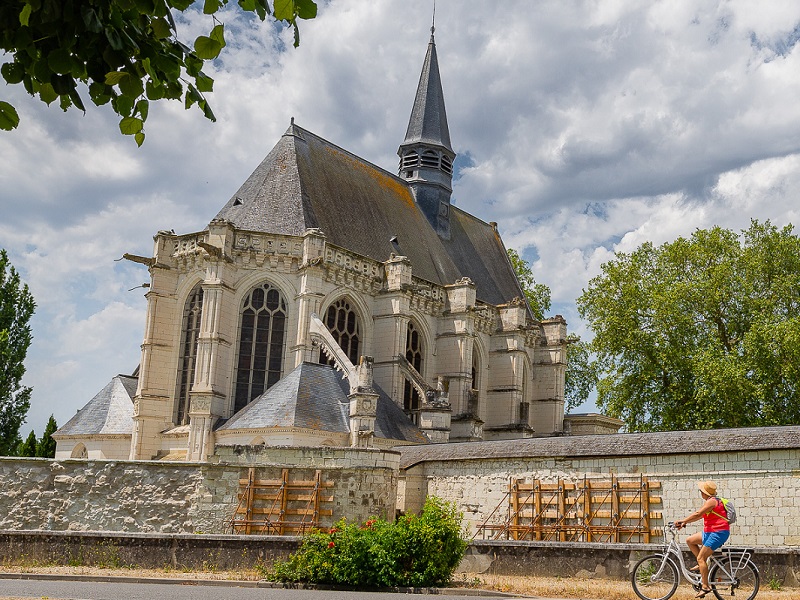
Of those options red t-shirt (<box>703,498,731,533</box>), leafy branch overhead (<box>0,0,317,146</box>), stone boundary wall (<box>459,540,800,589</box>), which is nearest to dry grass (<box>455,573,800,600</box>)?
stone boundary wall (<box>459,540,800,589</box>)

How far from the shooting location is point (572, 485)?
1575 centimetres

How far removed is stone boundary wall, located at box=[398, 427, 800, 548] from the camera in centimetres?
1360

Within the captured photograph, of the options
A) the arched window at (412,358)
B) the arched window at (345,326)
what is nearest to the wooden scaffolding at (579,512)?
the arched window at (345,326)

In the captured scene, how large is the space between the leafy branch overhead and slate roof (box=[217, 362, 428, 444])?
50.5ft

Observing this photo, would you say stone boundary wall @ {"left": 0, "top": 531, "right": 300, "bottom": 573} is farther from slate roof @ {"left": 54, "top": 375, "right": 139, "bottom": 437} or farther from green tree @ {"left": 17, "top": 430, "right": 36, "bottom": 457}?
green tree @ {"left": 17, "top": 430, "right": 36, "bottom": 457}

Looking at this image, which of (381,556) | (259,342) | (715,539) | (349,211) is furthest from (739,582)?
(349,211)

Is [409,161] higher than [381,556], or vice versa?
[409,161]

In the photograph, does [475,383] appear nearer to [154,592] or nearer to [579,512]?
[579,512]

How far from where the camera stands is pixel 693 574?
9.12 m

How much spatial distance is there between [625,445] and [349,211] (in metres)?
16.2

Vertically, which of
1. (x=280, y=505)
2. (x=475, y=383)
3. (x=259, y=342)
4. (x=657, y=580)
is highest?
(x=475, y=383)

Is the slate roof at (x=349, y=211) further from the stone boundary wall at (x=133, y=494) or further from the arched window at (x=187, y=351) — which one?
the stone boundary wall at (x=133, y=494)

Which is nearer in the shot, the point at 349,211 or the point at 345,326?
the point at 345,326

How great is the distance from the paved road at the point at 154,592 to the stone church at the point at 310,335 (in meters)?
9.52
